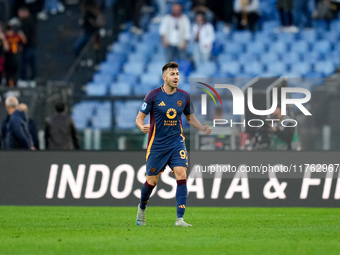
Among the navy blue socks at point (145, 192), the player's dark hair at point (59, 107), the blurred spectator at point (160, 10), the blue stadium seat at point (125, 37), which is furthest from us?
the blurred spectator at point (160, 10)

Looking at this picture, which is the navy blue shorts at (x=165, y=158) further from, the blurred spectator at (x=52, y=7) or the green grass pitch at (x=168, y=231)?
the blurred spectator at (x=52, y=7)

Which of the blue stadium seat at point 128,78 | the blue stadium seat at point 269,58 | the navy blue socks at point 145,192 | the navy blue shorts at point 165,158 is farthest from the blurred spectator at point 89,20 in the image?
the navy blue shorts at point 165,158

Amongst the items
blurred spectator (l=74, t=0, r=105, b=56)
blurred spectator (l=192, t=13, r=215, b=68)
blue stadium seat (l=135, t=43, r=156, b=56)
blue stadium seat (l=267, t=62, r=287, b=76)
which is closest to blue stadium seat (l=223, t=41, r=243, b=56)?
blurred spectator (l=192, t=13, r=215, b=68)

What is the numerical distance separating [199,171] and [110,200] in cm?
180

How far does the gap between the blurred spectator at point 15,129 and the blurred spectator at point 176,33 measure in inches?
328

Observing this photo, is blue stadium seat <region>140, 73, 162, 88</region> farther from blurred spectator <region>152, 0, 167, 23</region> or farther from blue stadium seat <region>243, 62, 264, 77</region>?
blurred spectator <region>152, 0, 167, 23</region>

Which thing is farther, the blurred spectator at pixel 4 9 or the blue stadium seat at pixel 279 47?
the blurred spectator at pixel 4 9

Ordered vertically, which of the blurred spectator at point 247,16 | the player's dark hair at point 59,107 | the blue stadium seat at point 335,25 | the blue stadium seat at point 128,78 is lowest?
the blue stadium seat at point 128,78

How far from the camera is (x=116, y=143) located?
61.8ft

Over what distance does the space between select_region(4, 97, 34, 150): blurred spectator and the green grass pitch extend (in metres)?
2.17

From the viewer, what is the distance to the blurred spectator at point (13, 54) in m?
24.7

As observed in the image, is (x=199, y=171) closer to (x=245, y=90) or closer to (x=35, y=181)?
(x=245, y=90)

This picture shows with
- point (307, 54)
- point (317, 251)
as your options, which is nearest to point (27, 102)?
point (307, 54)

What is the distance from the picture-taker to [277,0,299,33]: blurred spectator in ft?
83.5
